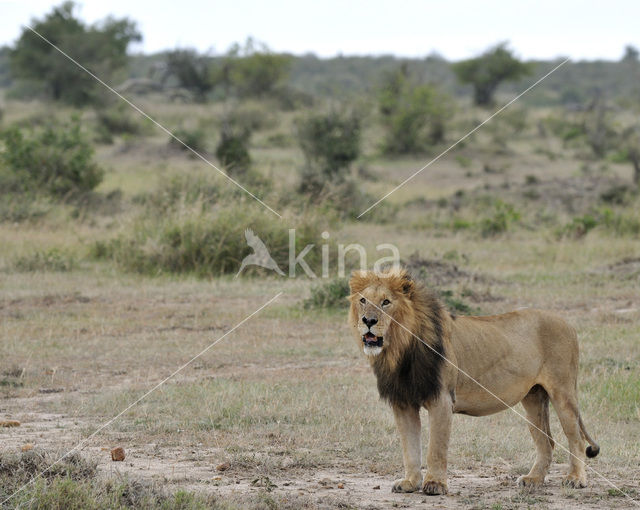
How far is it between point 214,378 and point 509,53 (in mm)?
47362

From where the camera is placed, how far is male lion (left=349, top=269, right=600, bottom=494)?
5629 mm

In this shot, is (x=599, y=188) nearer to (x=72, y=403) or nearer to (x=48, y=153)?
(x=48, y=153)

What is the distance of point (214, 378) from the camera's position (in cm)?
919

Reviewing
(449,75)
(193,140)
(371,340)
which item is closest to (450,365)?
(371,340)

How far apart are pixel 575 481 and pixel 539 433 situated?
1.18ft

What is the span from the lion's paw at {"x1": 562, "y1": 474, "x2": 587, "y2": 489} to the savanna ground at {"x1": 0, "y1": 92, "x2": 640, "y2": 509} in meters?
0.08

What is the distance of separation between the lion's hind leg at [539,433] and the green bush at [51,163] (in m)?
16.3

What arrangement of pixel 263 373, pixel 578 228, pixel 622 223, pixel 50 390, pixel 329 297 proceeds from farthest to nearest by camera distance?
pixel 622 223, pixel 578 228, pixel 329 297, pixel 263 373, pixel 50 390

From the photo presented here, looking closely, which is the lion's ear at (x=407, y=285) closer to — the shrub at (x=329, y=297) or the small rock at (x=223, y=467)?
the small rock at (x=223, y=467)

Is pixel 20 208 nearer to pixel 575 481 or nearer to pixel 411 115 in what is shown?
pixel 575 481

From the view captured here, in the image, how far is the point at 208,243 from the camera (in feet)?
50.1

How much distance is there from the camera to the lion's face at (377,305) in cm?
559

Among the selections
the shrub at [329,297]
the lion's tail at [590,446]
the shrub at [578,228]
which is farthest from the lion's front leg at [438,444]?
the shrub at [578,228]

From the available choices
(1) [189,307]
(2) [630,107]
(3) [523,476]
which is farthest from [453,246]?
(2) [630,107]
